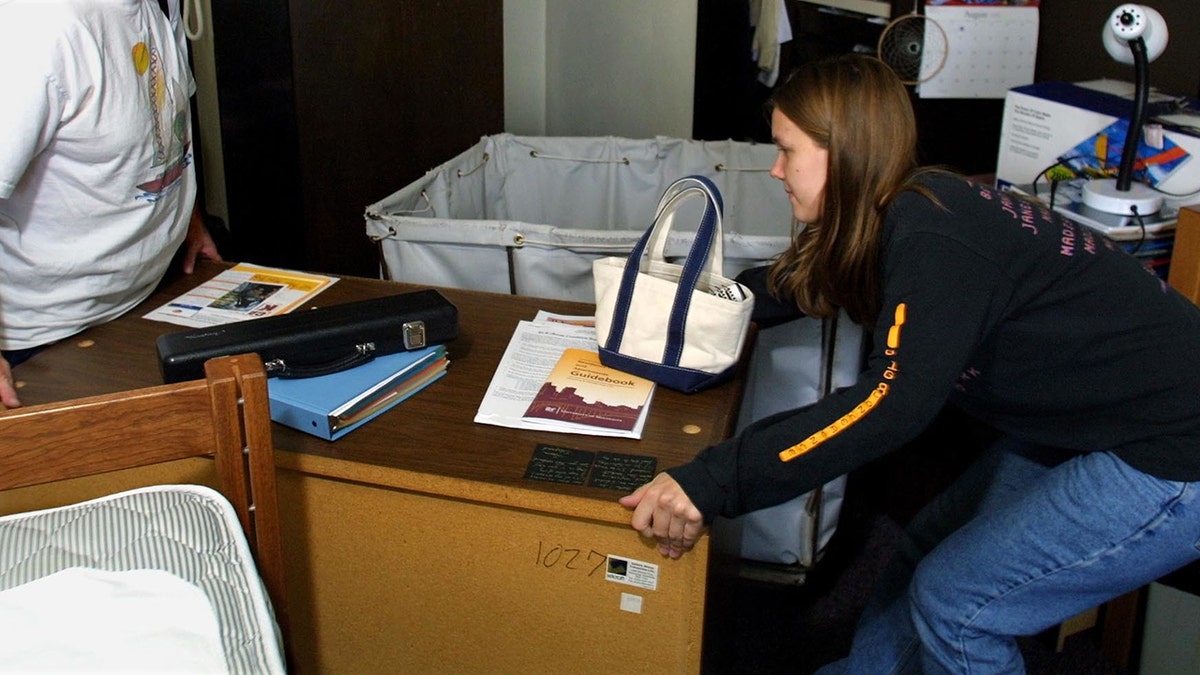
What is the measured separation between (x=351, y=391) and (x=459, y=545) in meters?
0.23

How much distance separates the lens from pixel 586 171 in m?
2.46

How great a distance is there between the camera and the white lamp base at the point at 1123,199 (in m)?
1.84

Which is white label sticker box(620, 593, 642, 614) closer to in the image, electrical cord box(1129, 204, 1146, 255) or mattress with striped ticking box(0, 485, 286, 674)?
mattress with striped ticking box(0, 485, 286, 674)

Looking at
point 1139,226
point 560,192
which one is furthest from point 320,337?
point 1139,226

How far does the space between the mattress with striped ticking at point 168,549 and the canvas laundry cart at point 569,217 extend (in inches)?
33.4

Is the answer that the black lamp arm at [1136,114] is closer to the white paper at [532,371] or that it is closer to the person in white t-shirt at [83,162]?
the white paper at [532,371]

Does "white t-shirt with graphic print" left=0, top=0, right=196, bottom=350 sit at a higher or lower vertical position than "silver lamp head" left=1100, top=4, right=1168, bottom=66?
lower

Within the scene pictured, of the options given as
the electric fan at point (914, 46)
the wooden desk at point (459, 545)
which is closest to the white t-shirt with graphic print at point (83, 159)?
the wooden desk at point (459, 545)

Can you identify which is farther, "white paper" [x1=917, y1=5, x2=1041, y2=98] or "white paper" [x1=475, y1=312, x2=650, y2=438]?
"white paper" [x1=917, y1=5, x2=1041, y2=98]

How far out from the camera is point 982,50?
2.48 meters

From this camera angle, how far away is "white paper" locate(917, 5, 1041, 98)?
A: 2449 mm

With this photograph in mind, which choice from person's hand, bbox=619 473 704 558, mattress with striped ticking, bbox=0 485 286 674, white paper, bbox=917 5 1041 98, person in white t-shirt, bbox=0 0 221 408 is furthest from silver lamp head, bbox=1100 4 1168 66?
mattress with striped ticking, bbox=0 485 286 674

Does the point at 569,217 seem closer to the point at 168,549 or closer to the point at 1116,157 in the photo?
the point at 1116,157

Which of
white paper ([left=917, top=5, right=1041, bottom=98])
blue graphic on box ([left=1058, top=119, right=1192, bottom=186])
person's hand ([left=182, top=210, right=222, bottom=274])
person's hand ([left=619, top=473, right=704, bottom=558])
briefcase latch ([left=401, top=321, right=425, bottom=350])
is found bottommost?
person's hand ([left=619, top=473, right=704, bottom=558])
